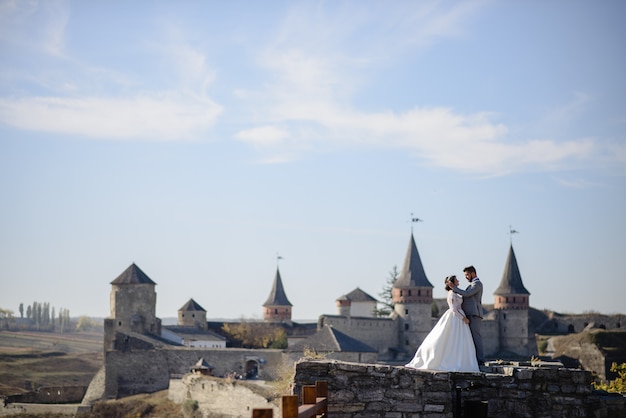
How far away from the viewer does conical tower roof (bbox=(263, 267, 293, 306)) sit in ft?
223

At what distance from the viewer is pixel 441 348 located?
8.96m

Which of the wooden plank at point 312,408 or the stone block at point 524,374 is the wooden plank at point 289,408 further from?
the stone block at point 524,374

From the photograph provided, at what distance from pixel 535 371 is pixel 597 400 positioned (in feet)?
2.16

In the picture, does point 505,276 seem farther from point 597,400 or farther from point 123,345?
point 597,400

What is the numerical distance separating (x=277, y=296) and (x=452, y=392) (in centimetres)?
6022

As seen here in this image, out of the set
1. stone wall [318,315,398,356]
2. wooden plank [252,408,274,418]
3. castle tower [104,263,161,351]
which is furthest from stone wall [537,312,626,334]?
wooden plank [252,408,274,418]

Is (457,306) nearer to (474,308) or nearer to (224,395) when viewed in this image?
(474,308)

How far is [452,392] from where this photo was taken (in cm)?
835

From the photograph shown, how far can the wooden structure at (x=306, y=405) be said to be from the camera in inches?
193

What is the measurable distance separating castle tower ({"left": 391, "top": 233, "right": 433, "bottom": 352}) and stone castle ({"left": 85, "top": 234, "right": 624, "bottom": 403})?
61mm

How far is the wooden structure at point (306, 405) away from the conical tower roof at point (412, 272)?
166ft

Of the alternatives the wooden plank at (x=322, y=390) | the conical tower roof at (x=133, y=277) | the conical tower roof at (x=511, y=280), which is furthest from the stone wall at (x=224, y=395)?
the conical tower roof at (x=511, y=280)

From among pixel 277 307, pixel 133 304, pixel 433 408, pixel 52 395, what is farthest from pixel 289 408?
pixel 277 307

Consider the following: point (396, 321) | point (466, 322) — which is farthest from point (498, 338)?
point (466, 322)
